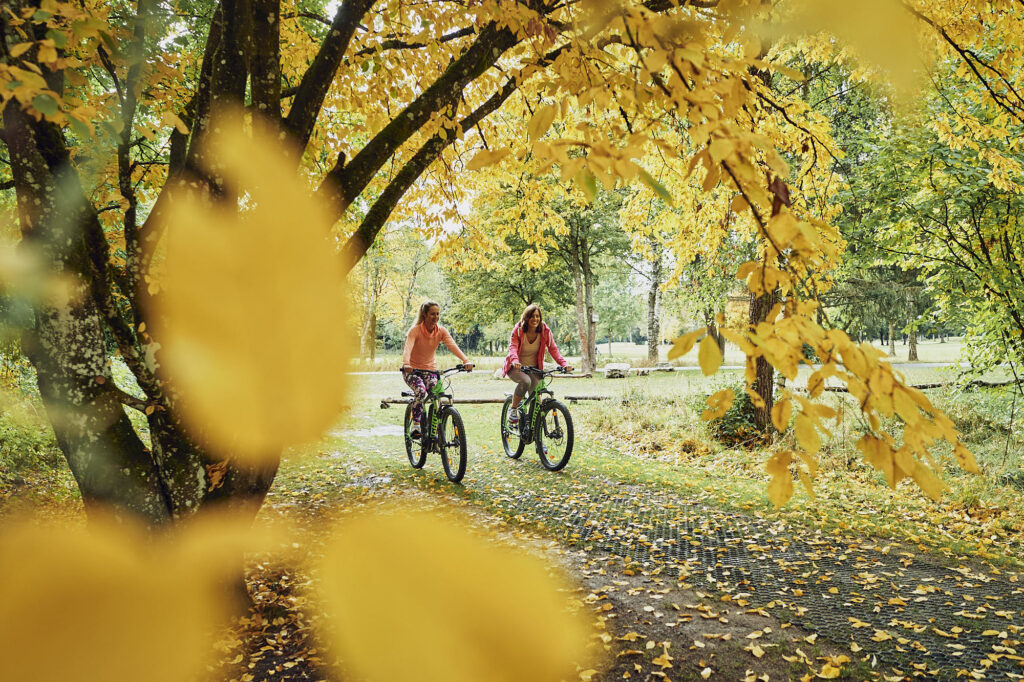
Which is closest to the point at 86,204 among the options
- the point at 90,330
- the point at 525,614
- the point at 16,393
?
the point at 90,330

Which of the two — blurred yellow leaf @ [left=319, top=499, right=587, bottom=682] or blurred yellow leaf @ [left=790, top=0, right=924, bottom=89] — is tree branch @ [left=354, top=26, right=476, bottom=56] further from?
blurred yellow leaf @ [left=319, top=499, right=587, bottom=682]

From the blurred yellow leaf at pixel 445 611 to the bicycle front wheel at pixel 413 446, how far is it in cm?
233

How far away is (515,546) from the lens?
177 inches

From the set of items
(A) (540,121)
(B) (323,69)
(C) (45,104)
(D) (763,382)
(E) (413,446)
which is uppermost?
(B) (323,69)

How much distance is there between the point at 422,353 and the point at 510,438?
2.00m

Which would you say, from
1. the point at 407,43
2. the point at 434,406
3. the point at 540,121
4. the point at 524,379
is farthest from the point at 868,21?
the point at 434,406

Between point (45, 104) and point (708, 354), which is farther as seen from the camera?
point (45, 104)

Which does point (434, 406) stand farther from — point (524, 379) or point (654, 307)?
point (654, 307)

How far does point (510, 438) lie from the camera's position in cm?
788

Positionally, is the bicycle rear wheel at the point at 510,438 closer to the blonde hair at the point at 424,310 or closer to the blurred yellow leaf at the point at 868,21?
the blonde hair at the point at 424,310

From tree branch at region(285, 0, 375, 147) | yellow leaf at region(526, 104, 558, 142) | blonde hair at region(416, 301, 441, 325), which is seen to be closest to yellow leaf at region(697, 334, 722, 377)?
yellow leaf at region(526, 104, 558, 142)

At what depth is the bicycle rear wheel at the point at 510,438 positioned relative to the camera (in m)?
7.62

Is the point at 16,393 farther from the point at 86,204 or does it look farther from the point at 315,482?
the point at 86,204

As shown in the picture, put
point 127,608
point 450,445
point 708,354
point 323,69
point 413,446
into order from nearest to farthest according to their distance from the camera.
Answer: point 708,354, point 127,608, point 323,69, point 450,445, point 413,446
